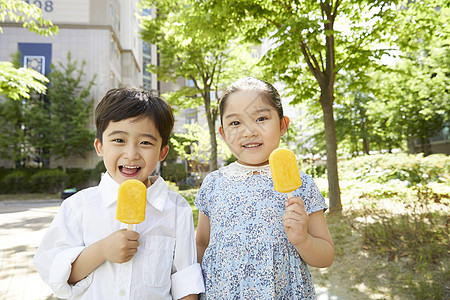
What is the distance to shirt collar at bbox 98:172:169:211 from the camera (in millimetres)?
1496

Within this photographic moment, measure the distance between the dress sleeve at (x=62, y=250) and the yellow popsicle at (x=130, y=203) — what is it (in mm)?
313

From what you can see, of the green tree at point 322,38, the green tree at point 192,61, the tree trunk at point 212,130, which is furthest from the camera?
the tree trunk at point 212,130

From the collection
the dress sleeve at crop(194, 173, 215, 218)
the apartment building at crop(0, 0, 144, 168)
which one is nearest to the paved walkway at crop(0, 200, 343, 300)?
the dress sleeve at crop(194, 173, 215, 218)

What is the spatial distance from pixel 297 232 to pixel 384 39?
6925 mm

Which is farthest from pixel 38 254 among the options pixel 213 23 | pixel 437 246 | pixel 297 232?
pixel 213 23

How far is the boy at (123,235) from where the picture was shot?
54.0 inches

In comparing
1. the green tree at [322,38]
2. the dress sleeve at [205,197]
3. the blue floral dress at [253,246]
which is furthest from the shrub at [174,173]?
the blue floral dress at [253,246]

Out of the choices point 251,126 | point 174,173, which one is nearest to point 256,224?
point 251,126

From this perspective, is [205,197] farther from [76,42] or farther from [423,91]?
[76,42]

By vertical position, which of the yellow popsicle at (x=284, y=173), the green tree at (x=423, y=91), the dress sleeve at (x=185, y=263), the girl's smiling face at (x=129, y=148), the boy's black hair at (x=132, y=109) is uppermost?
the green tree at (x=423, y=91)

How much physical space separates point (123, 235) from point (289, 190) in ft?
2.51

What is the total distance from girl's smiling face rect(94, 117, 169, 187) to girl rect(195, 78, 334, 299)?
43 cm

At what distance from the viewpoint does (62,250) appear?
1415mm

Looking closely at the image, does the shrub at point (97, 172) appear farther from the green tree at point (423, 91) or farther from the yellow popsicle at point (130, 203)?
the yellow popsicle at point (130, 203)
